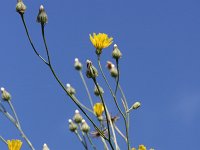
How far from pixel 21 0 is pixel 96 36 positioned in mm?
636

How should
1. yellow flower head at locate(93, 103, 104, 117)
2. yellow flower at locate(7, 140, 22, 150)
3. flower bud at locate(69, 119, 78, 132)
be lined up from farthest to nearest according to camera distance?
1. flower bud at locate(69, 119, 78, 132)
2. yellow flower head at locate(93, 103, 104, 117)
3. yellow flower at locate(7, 140, 22, 150)

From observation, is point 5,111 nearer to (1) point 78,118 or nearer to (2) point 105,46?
(1) point 78,118

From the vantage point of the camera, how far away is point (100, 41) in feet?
11.9

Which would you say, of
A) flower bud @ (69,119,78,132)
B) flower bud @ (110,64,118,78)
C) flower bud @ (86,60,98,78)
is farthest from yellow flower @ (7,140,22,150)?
flower bud @ (69,119,78,132)

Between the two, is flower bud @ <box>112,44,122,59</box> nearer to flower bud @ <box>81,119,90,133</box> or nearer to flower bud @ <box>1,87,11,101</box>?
flower bud @ <box>81,119,90,133</box>

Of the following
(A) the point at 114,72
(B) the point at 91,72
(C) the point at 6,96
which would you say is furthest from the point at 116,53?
(C) the point at 6,96

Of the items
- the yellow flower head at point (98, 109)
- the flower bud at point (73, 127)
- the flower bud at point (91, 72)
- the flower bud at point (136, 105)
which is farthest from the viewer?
the flower bud at point (73, 127)

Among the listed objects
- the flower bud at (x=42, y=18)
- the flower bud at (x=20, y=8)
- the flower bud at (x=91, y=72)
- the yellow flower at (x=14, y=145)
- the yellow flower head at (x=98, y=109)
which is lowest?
the yellow flower at (x=14, y=145)

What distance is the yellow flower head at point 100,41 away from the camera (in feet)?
11.8

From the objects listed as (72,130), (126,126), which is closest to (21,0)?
(126,126)

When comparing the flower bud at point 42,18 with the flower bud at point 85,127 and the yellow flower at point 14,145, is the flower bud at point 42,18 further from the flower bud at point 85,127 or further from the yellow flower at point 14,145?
the flower bud at point 85,127

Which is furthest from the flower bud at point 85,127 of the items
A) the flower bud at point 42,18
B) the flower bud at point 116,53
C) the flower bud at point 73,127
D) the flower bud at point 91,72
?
the flower bud at point 42,18

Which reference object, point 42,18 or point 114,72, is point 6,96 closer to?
point 114,72

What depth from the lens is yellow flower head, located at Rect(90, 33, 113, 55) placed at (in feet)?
11.8
